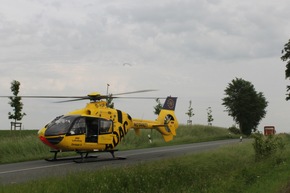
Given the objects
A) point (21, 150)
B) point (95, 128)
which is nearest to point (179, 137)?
point (21, 150)

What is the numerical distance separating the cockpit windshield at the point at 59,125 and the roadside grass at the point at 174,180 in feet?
16.4

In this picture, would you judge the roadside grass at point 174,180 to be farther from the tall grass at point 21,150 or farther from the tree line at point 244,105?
the tree line at point 244,105

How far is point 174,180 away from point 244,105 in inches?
2205

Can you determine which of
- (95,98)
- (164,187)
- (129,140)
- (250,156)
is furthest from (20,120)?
(164,187)

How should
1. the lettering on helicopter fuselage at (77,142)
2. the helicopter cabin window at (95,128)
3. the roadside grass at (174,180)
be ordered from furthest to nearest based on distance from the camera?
1. the helicopter cabin window at (95,128)
2. the lettering on helicopter fuselage at (77,142)
3. the roadside grass at (174,180)

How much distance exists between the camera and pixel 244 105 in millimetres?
67000

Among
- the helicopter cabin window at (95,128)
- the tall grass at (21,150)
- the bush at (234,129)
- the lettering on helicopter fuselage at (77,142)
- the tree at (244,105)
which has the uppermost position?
the tree at (244,105)

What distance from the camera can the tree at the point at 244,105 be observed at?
6688 centimetres

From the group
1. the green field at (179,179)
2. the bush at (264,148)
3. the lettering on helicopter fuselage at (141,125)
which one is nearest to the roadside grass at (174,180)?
the green field at (179,179)

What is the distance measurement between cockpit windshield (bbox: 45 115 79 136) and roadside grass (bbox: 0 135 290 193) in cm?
500

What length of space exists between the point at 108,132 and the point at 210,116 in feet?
174

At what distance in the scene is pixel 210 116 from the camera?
233 ft

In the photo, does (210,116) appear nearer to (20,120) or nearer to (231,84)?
(231,84)

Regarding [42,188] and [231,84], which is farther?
[231,84]
